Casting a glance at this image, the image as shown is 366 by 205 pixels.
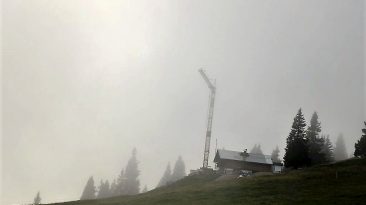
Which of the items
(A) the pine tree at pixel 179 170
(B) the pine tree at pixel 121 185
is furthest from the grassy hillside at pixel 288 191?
(A) the pine tree at pixel 179 170

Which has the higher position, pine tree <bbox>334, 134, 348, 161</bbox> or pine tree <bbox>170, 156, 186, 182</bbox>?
pine tree <bbox>334, 134, 348, 161</bbox>

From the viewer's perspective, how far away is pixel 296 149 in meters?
92.4

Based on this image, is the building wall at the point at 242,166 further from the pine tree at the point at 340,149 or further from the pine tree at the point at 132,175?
the pine tree at the point at 340,149

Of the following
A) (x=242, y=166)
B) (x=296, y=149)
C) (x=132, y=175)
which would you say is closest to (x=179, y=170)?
(x=132, y=175)

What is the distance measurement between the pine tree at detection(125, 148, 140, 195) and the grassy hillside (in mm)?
72110

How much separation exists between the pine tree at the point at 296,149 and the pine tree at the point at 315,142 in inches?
135

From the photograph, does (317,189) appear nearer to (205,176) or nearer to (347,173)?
(347,173)

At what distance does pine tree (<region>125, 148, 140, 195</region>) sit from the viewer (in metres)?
145

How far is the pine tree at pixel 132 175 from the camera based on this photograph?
5704 inches

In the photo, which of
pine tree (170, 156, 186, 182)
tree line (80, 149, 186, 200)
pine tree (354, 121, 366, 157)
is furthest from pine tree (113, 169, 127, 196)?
pine tree (354, 121, 366, 157)

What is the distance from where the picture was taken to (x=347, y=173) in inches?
2672

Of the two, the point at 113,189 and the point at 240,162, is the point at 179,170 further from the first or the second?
the point at 240,162

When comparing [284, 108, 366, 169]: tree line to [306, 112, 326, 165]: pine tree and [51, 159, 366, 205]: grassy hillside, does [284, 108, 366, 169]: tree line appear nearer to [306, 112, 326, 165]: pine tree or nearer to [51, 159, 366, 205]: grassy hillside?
[306, 112, 326, 165]: pine tree

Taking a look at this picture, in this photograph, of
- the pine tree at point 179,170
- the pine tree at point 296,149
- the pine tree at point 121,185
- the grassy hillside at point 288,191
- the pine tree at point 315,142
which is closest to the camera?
the grassy hillside at point 288,191
